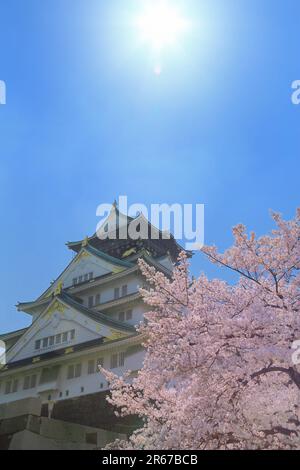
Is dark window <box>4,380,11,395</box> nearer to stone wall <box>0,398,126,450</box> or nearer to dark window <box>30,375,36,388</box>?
dark window <box>30,375,36,388</box>

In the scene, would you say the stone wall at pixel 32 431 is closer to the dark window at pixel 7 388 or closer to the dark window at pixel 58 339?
the dark window at pixel 58 339

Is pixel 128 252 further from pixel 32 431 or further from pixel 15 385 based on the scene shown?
pixel 32 431

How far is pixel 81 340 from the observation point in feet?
91.6

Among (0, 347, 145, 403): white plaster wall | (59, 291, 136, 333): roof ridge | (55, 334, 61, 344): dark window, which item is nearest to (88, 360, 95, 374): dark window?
(0, 347, 145, 403): white plaster wall

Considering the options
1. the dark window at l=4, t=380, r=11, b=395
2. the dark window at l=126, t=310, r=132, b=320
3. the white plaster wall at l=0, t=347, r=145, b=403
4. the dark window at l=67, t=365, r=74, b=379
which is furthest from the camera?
the dark window at l=126, t=310, r=132, b=320

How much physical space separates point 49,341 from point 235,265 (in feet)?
70.6

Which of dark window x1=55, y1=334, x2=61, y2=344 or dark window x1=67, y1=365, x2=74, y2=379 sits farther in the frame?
dark window x1=55, y1=334, x2=61, y2=344

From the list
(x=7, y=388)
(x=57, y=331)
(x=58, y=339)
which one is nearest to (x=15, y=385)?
(x=7, y=388)

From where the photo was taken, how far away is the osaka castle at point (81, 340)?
25172 mm

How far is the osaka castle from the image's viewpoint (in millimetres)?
25172

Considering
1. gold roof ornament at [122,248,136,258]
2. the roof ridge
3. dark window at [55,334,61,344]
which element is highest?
gold roof ornament at [122,248,136,258]
